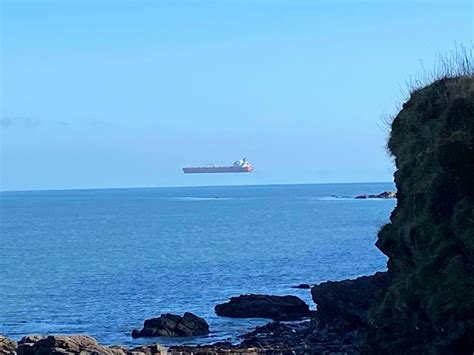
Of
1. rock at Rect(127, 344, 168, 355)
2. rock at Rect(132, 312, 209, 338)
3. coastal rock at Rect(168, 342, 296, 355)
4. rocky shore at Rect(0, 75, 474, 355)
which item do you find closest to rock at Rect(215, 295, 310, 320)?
rock at Rect(132, 312, 209, 338)

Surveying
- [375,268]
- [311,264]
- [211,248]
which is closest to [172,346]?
[375,268]

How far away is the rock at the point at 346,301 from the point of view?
43438 millimetres

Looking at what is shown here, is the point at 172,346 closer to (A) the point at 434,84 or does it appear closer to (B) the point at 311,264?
(A) the point at 434,84

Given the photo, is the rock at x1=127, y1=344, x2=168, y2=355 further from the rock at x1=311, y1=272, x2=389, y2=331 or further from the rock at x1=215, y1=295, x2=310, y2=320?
the rock at x1=215, y1=295, x2=310, y2=320

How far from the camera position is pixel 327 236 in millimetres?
125250

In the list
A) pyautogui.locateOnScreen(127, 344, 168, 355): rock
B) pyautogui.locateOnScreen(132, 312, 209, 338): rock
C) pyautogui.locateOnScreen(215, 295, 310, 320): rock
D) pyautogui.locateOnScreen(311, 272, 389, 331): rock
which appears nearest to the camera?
pyautogui.locateOnScreen(127, 344, 168, 355): rock

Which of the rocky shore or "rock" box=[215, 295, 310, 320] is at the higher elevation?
the rocky shore

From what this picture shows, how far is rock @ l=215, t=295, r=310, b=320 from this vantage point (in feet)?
177

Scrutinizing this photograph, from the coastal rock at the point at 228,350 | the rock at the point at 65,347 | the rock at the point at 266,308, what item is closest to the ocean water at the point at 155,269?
the rock at the point at 266,308

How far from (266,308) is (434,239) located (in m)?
29.7

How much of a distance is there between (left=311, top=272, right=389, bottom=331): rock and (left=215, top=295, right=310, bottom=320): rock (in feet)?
20.8

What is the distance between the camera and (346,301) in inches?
1775

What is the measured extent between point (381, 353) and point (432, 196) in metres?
4.78

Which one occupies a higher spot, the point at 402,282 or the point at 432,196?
the point at 432,196
